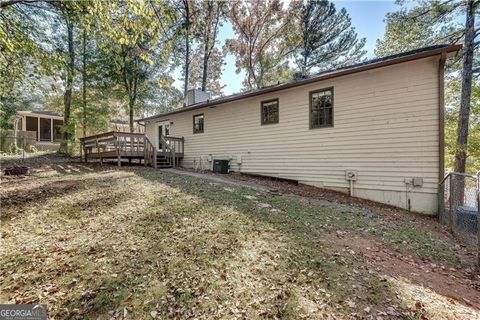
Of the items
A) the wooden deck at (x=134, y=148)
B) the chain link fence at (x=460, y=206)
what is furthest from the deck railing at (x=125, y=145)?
the chain link fence at (x=460, y=206)

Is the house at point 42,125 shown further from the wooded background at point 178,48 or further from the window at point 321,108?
the window at point 321,108

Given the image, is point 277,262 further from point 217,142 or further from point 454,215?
point 217,142

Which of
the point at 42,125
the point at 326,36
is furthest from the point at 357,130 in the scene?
the point at 42,125

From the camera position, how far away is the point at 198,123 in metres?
13.6

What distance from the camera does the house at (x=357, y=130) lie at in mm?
7039

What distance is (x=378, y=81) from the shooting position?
25.5 ft

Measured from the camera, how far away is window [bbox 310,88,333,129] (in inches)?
347

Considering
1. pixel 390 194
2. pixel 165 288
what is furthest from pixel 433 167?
pixel 165 288

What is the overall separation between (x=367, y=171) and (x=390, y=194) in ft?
3.05

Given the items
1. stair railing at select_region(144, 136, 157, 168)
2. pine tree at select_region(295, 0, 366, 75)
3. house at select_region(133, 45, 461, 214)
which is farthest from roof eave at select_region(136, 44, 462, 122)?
pine tree at select_region(295, 0, 366, 75)

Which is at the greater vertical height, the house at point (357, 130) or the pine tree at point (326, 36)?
the pine tree at point (326, 36)

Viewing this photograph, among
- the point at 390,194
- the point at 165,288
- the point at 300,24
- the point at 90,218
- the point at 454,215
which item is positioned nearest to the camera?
the point at 165,288

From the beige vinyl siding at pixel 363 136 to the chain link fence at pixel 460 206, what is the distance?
48 centimetres

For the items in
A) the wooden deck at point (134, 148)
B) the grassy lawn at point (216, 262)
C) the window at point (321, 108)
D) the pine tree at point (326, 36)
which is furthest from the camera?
the pine tree at point (326, 36)
